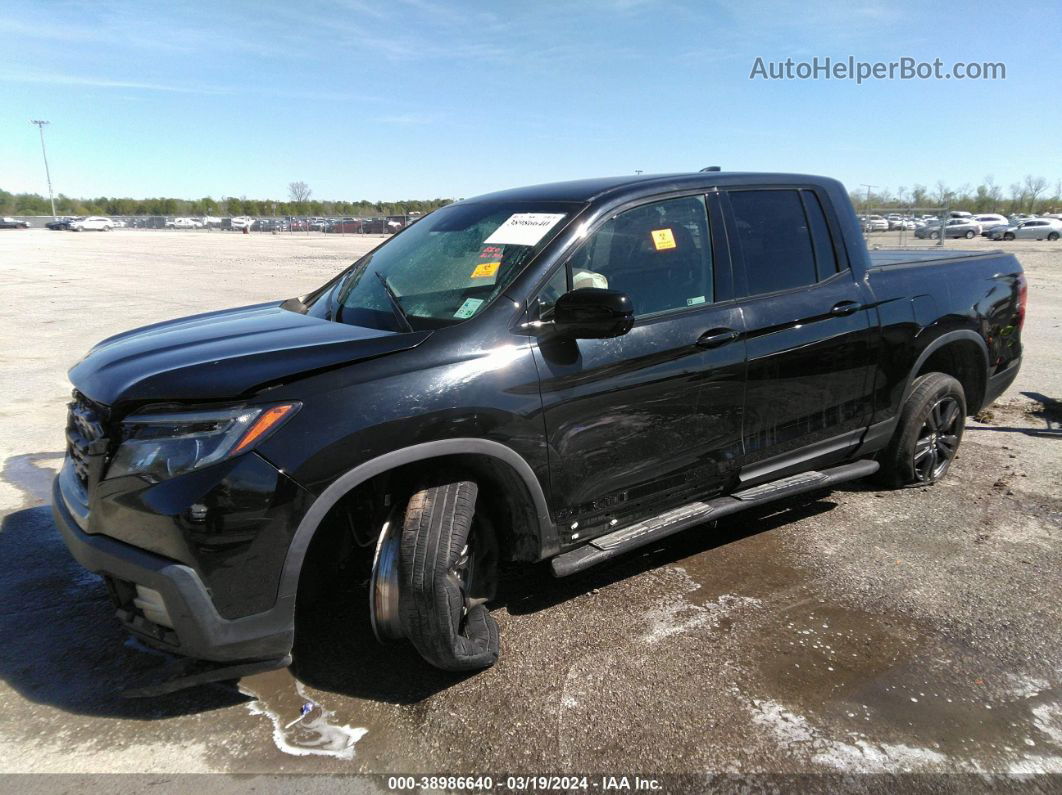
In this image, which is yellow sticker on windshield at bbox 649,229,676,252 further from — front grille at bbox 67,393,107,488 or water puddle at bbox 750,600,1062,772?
front grille at bbox 67,393,107,488

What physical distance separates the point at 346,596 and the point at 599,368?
1726 mm

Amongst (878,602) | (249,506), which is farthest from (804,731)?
(249,506)

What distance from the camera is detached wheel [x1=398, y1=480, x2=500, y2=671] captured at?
2.70 metres

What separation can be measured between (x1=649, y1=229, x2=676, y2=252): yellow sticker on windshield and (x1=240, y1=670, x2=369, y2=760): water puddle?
245 cm

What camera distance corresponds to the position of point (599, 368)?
10.2 ft

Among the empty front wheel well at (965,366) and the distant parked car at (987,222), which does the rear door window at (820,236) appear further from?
the distant parked car at (987,222)

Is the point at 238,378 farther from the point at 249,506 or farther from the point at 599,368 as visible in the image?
the point at 599,368

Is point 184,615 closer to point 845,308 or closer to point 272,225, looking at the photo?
point 845,308

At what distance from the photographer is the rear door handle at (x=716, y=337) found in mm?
3459

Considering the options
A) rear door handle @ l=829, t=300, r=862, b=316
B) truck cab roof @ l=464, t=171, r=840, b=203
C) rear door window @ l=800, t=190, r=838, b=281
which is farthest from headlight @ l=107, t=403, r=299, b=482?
rear door window @ l=800, t=190, r=838, b=281

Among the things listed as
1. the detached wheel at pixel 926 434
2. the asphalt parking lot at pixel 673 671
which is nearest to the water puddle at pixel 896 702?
the asphalt parking lot at pixel 673 671

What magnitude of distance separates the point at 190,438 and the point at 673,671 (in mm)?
2056

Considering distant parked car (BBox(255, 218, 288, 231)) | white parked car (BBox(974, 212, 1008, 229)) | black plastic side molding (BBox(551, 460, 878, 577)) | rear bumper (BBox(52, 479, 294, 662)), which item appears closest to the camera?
rear bumper (BBox(52, 479, 294, 662))

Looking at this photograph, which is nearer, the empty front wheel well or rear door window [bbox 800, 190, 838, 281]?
rear door window [bbox 800, 190, 838, 281]
